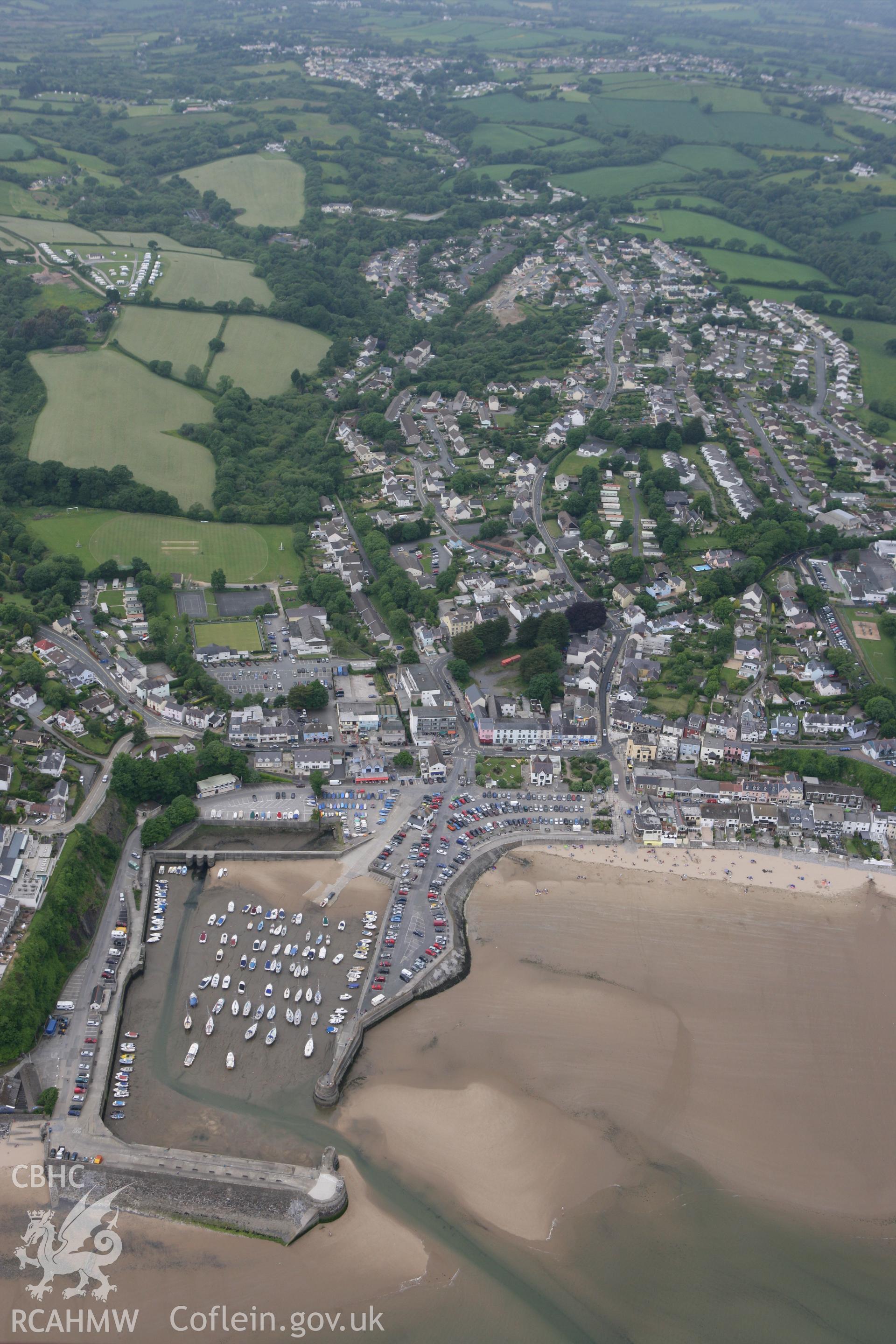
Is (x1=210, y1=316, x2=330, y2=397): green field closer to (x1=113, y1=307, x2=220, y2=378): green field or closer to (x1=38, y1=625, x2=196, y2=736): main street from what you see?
(x1=113, y1=307, x2=220, y2=378): green field

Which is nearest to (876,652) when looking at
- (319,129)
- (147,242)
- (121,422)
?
(121,422)

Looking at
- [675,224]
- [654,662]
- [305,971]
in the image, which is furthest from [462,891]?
[675,224]

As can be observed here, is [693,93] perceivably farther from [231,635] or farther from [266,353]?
[231,635]

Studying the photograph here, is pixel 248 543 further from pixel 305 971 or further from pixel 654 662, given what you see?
pixel 305 971

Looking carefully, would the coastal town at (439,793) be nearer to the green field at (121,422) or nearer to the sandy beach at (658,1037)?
the sandy beach at (658,1037)

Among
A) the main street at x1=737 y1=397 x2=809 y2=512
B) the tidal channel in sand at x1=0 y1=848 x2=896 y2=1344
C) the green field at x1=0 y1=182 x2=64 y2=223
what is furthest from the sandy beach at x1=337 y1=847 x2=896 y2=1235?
the green field at x1=0 y1=182 x2=64 y2=223

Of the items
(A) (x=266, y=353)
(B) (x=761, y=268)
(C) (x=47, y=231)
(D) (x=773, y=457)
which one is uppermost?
(B) (x=761, y=268)
